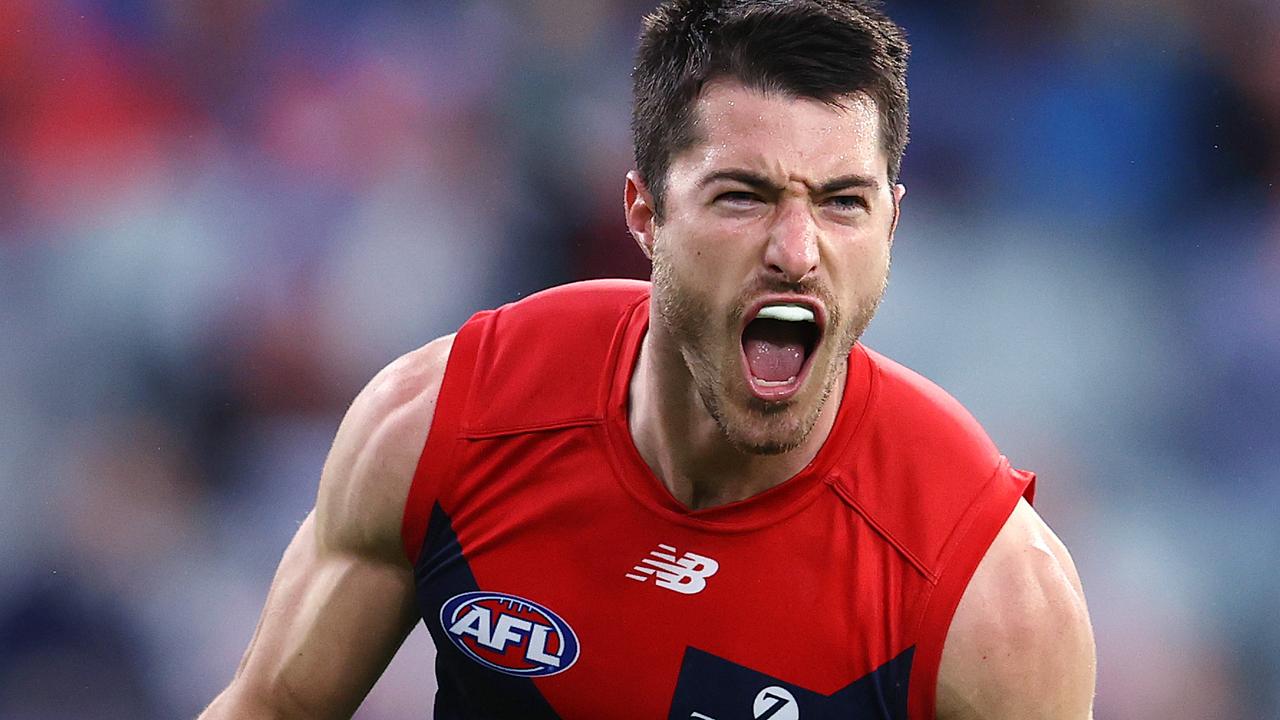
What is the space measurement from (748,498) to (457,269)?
9.38ft

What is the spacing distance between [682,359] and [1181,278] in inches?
128

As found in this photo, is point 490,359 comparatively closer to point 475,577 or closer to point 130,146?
point 475,577

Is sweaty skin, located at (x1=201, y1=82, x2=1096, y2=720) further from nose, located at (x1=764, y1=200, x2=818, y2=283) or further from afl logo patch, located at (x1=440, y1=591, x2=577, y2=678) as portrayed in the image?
afl logo patch, located at (x1=440, y1=591, x2=577, y2=678)

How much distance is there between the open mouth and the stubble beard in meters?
0.02

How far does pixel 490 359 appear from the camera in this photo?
2.73m

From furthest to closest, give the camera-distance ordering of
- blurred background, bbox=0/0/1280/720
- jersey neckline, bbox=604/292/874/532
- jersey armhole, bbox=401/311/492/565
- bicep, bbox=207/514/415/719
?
blurred background, bbox=0/0/1280/720 → bicep, bbox=207/514/415/719 → jersey armhole, bbox=401/311/492/565 → jersey neckline, bbox=604/292/874/532

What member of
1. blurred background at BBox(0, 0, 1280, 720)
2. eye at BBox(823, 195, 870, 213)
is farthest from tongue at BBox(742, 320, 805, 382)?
blurred background at BBox(0, 0, 1280, 720)

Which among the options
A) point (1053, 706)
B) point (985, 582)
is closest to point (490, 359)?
point (985, 582)

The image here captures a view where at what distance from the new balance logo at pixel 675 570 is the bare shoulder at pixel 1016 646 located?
16.0 inches

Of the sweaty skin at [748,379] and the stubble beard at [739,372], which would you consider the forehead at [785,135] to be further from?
the stubble beard at [739,372]

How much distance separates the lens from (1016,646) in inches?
92.1

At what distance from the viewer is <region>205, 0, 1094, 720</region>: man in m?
2.31

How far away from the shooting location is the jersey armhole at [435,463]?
2629 millimetres

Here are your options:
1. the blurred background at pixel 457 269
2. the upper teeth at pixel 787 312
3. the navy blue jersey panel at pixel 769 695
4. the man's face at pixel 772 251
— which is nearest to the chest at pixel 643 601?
the navy blue jersey panel at pixel 769 695
